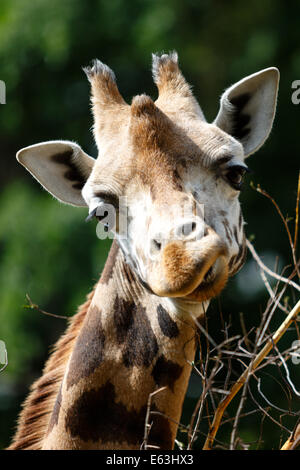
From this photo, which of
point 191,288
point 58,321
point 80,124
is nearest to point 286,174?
point 80,124

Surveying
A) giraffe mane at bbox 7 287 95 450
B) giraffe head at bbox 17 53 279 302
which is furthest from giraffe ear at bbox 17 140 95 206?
giraffe mane at bbox 7 287 95 450

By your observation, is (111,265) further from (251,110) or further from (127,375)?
(251,110)

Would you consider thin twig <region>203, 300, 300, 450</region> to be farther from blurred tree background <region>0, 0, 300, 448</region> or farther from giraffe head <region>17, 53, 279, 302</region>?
blurred tree background <region>0, 0, 300, 448</region>

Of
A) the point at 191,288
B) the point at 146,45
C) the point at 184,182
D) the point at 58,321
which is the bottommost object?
the point at 58,321

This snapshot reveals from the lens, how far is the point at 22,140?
13.2 metres

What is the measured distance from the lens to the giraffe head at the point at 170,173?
10.1 ft

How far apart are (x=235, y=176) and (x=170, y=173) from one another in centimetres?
36

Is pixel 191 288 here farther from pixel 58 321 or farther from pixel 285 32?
pixel 285 32

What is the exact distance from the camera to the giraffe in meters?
3.35

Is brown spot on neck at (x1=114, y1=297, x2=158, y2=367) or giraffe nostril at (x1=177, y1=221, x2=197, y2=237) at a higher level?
giraffe nostril at (x1=177, y1=221, x2=197, y2=237)

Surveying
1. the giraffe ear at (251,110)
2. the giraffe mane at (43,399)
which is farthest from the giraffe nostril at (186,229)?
the giraffe mane at (43,399)

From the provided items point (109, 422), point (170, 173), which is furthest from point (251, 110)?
point (109, 422)

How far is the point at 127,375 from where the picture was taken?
363 centimetres

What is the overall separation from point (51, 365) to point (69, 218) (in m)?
6.62
